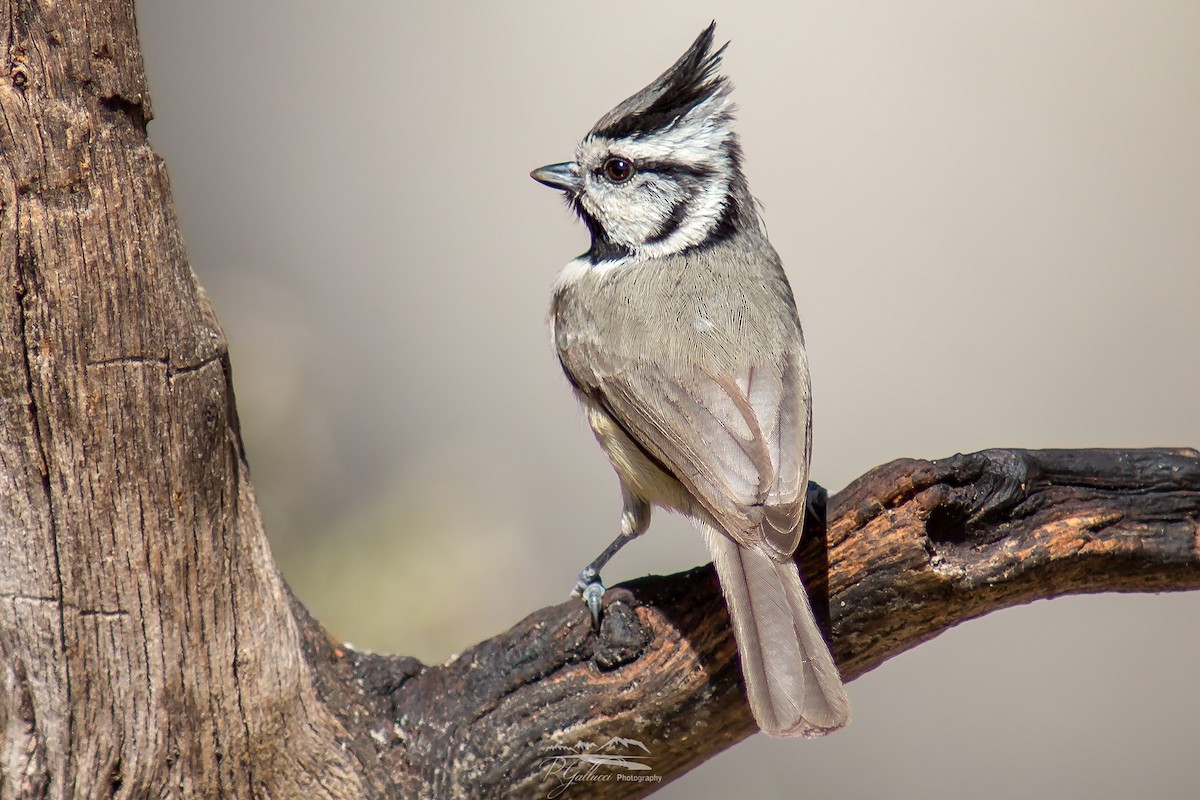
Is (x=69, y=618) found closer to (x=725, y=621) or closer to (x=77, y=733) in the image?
(x=77, y=733)

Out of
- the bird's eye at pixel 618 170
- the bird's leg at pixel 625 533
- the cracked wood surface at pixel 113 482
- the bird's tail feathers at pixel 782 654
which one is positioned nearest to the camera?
the cracked wood surface at pixel 113 482

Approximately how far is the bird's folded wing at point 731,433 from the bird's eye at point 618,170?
2.15 feet

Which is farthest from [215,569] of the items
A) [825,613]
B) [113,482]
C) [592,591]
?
[825,613]

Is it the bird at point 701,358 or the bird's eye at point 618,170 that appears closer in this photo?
the bird at point 701,358

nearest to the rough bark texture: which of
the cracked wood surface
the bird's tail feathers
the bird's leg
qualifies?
the cracked wood surface

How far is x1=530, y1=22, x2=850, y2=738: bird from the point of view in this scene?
8.73 feet

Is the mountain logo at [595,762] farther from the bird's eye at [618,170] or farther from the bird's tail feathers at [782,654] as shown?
the bird's eye at [618,170]

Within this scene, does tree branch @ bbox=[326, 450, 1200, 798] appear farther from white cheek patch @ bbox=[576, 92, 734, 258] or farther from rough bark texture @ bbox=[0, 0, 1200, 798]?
white cheek patch @ bbox=[576, 92, 734, 258]

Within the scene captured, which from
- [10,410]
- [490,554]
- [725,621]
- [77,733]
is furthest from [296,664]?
[490,554]

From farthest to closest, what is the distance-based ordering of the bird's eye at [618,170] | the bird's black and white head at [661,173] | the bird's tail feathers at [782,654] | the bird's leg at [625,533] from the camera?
1. the bird's eye at [618,170]
2. the bird's black and white head at [661,173]
3. the bird's leg at [625,533]
4. the bird's tail feathers at [782,654]

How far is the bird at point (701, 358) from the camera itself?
105 inches

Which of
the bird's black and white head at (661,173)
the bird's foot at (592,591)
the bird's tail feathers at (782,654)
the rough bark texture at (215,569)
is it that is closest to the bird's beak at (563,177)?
the bird's black and white head at (661,173)

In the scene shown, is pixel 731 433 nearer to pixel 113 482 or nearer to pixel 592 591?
pixel 592 591

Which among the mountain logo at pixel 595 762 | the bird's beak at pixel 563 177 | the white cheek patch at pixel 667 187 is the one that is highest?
the bird's beak at pixel 563 177
